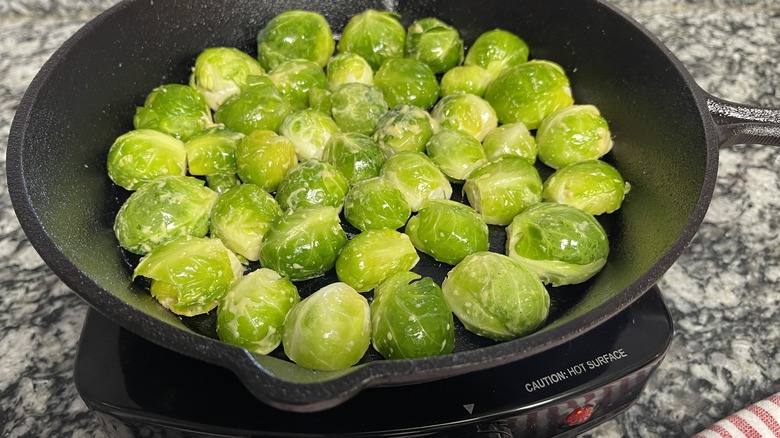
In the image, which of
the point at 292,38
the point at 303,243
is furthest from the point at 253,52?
the point at 303,243

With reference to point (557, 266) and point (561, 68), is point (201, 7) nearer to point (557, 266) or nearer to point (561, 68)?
point (561, 68)

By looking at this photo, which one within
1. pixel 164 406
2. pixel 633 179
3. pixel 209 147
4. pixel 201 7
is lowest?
pixel 633 179

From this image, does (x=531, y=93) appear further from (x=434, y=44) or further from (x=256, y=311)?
(x=256, y=311)

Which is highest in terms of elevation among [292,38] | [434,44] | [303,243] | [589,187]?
[292,38]

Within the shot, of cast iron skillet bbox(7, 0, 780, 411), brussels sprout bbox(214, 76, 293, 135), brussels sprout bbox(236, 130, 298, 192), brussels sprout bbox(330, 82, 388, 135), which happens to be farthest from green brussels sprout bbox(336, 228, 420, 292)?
brussels sprout bbox(214, 76, 293, 135)

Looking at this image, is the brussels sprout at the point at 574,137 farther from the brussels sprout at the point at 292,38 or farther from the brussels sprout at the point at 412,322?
the brussels sprout at the point at 292,38

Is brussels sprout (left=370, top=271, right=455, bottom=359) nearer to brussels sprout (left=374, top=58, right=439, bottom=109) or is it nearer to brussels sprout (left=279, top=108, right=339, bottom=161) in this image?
brussels sprout (left=279, top=108, right=339, bottom=161)

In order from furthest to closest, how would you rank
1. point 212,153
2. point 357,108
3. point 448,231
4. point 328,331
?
point 357,108, point 212,153, point 448,231, point 328,331

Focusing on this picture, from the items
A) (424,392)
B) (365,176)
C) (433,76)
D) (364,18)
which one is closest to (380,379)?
(424,392)
